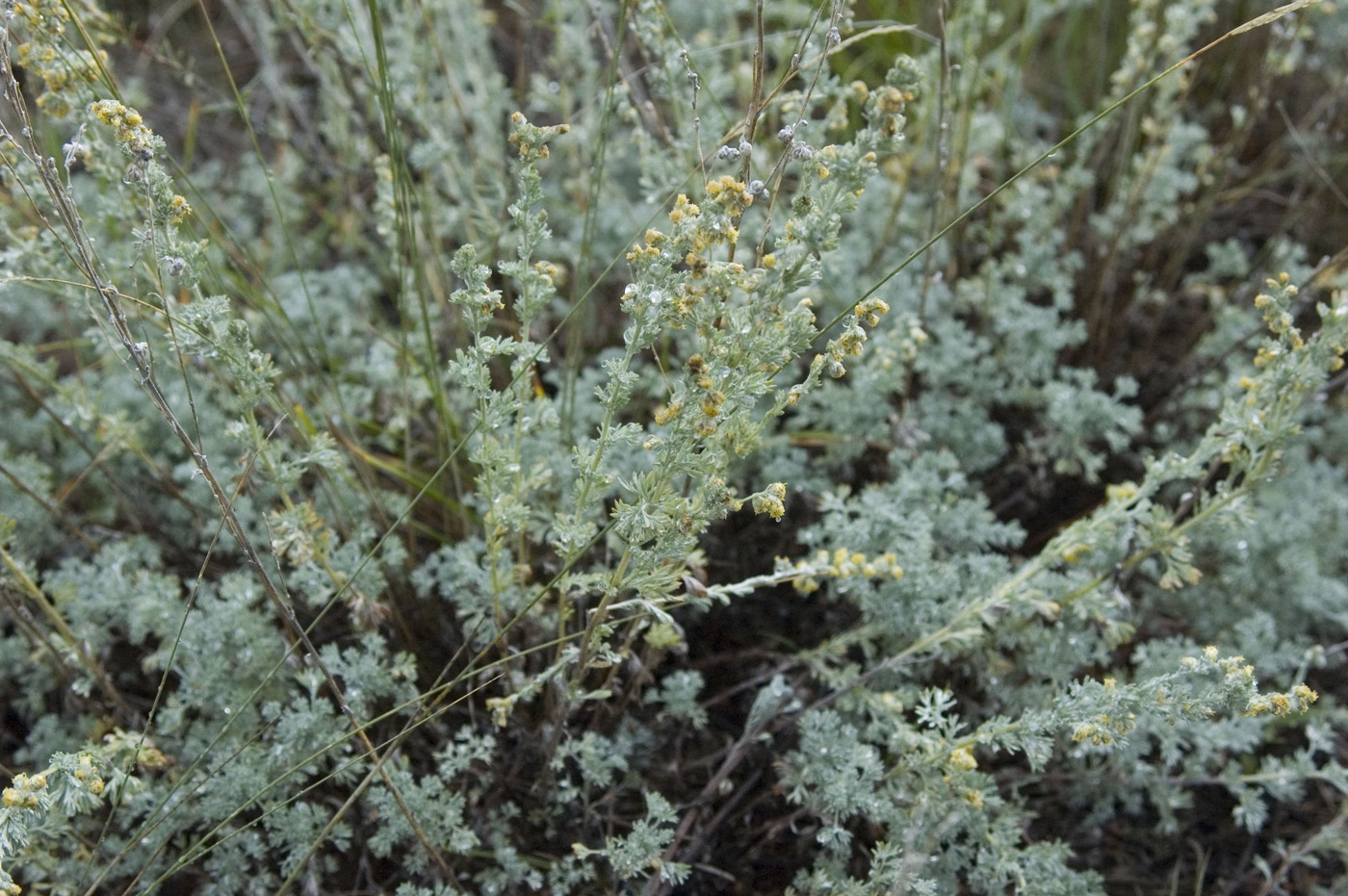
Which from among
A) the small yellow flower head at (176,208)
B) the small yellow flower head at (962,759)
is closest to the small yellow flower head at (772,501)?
the small yellow flower head at (962,759)

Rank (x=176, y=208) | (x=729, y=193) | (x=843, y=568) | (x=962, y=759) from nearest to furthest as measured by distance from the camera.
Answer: (x=729, y=193), (x=176, y=208), (x=962, y=759), (x=843, y=568)

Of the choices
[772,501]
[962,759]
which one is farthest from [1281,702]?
[772,501]

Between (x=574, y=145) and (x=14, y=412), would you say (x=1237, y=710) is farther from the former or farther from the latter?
(x=14, y=412)

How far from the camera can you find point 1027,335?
2986 millimetres

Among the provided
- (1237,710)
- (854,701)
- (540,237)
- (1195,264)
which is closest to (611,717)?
(854,701)

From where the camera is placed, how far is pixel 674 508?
1.73 metres

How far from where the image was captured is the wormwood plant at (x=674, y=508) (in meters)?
1.85

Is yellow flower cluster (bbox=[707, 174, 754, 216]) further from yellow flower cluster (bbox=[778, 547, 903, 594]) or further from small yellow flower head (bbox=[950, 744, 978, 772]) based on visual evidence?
small yellow flower head (bbox=[950, 744, 978, 772])

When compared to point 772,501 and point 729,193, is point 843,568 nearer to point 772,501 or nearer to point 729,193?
point 772,501

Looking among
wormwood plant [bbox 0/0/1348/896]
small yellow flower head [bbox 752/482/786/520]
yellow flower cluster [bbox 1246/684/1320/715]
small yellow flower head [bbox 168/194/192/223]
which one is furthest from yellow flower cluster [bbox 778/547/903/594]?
small yellow flower head [bbox 168/194/192/223]

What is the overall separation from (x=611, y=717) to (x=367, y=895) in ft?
2.12

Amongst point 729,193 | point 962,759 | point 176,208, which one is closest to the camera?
point 729,193

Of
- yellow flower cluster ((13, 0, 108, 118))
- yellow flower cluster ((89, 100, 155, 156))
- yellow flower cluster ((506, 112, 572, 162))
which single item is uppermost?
yellow flower cluster ((13, 0, 108, 118))

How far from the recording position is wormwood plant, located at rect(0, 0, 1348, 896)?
1.85 meters
